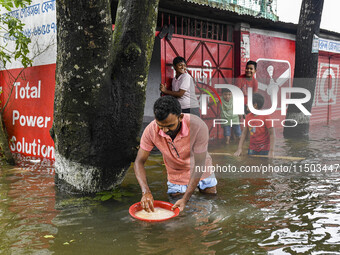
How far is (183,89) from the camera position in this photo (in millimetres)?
6328

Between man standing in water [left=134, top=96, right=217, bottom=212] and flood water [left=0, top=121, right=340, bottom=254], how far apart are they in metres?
0.29

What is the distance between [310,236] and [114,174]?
2.26 metres

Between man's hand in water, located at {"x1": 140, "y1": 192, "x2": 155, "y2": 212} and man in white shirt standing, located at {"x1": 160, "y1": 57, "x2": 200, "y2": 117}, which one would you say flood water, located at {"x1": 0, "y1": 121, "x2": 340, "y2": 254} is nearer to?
man's hand in water, located at {"x1": 140, "y1": 192, "x2": 155, "y2": 212}

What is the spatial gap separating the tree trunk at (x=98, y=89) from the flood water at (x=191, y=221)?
420 mm

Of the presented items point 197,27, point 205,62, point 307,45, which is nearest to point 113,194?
point 205,62

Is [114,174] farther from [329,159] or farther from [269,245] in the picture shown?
[329,159]

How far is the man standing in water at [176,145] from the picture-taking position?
318 centimetres

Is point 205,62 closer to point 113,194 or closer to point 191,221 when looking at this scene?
point 113,194

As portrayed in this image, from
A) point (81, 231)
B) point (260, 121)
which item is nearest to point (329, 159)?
point (260, 121)

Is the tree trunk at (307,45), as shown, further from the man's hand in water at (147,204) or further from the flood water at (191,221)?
the man's hand in water at (147,204)

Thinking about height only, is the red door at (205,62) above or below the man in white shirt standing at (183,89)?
above

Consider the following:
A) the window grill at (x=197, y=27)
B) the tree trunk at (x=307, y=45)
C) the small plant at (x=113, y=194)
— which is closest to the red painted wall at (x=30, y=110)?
the small plant at (x=113, y=194)

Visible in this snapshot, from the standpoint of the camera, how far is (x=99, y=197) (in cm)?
400

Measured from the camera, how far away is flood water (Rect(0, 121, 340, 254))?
9.25 ft
